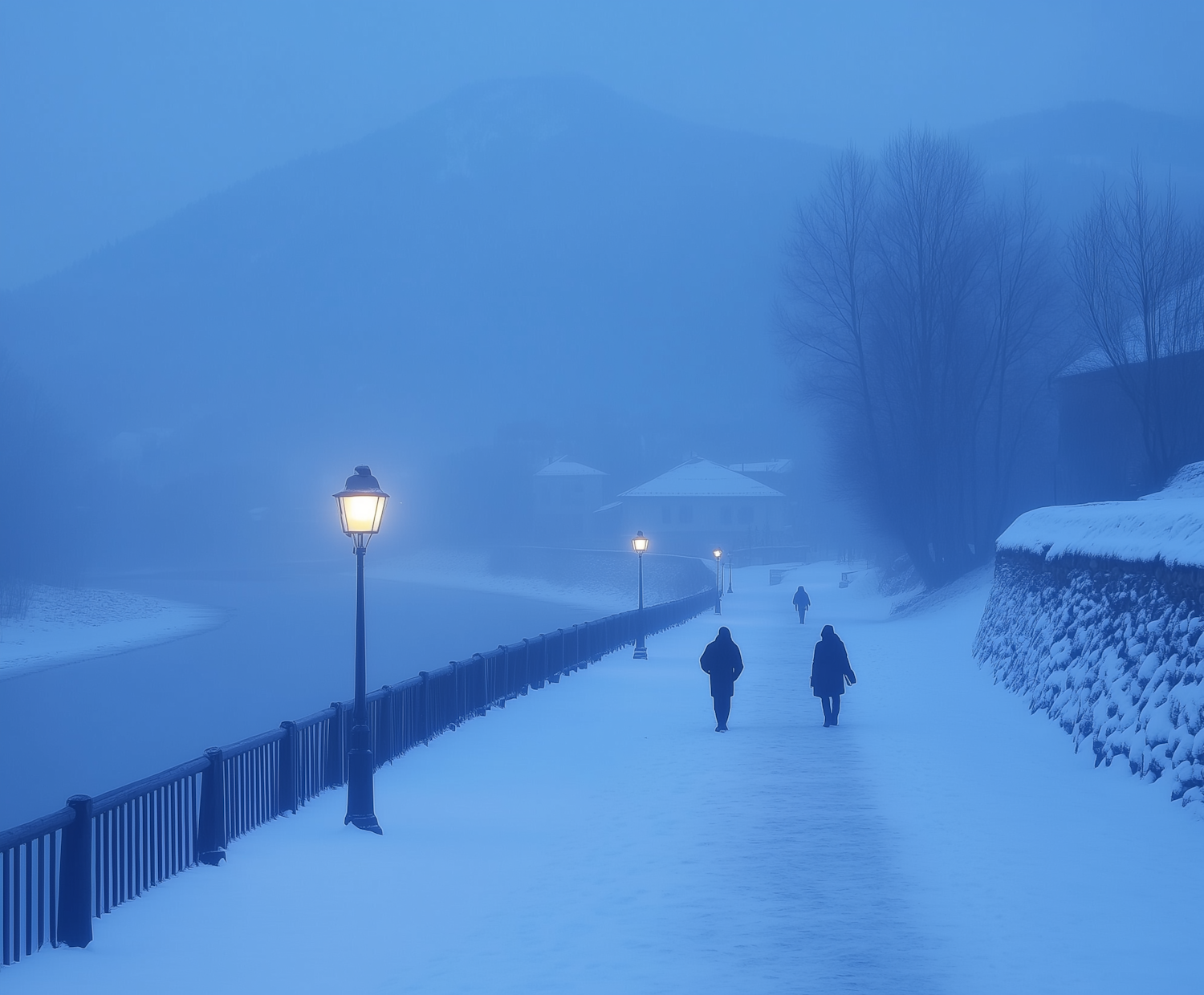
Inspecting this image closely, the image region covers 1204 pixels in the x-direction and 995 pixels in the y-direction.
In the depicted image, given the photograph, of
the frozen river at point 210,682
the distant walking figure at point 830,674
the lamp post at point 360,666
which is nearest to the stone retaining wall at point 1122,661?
the distant walking figure at point 830,674

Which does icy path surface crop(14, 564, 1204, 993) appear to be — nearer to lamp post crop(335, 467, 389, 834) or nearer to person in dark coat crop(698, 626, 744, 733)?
lamp post crop(335, 467, 389, 834)

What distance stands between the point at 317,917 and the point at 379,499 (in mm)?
4067

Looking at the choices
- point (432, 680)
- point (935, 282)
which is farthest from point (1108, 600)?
point (935, 282)

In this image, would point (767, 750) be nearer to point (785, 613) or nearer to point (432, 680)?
point (432, 680)

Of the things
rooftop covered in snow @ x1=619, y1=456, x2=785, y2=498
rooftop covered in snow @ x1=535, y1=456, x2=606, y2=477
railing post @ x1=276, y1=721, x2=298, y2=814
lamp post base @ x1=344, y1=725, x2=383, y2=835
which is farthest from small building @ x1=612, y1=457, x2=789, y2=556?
lamp post base @ x1=344, y1=725, x2=383, y2=835

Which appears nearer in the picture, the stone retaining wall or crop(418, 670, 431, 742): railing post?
the stone retaining wall

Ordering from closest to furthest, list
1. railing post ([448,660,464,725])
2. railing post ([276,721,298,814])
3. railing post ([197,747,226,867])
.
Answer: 1. railing post ([197,747,226,867])
2. railing post ([276,721,298,814])
3. railing post ([448,660,464,725])

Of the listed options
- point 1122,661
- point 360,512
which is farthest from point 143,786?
point 1122,661

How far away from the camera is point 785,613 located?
153 feet

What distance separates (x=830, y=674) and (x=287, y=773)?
7893 millimetres

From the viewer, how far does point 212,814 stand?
9461 mm

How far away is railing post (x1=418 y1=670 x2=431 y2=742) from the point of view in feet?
50.4

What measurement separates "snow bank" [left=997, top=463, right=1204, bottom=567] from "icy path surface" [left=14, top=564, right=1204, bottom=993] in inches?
89.0

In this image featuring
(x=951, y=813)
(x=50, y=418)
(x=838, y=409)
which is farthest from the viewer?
(x=50, y=418)
